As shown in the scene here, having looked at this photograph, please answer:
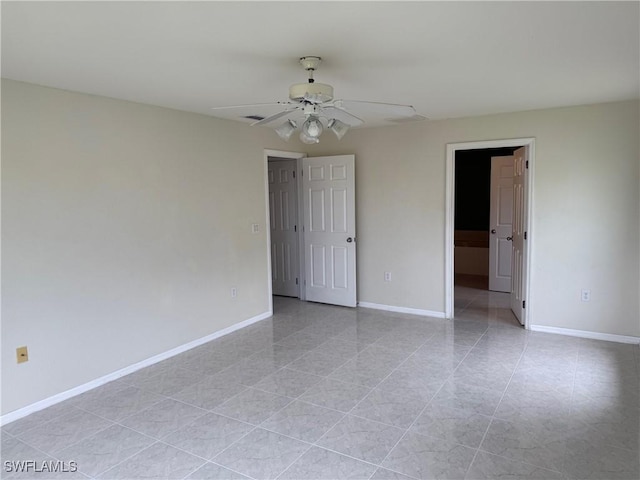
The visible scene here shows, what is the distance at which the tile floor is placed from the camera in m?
2.42

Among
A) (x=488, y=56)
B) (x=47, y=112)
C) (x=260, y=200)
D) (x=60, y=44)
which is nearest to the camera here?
(x=60, y=44)

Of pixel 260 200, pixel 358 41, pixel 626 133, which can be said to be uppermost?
pixel 358 41

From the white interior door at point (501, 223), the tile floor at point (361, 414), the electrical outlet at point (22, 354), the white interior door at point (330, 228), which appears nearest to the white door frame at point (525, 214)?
the tile floor at point (361, 414)

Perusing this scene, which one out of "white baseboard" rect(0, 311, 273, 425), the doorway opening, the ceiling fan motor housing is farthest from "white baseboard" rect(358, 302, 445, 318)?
A: the ceiling fan motor housing

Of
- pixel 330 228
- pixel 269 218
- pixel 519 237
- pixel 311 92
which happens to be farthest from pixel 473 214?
pixel 311 92

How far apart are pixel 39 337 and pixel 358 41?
9.54 ft

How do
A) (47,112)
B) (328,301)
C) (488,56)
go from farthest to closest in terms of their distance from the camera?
(328,301), (47,112), (488,56)

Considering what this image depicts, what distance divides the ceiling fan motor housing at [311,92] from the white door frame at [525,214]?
271 cm

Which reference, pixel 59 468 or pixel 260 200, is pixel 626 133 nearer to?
pixel 260 200

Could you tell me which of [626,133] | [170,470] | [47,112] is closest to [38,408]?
[170,470]

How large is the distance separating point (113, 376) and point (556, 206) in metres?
4.40

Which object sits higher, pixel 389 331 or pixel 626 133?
pixel 626 133

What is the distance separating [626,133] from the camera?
4078 mm

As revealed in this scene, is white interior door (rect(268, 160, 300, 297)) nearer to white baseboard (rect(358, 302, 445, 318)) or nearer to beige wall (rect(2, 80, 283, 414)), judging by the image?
white baseboard (rect(358, 302, 445, 318))
